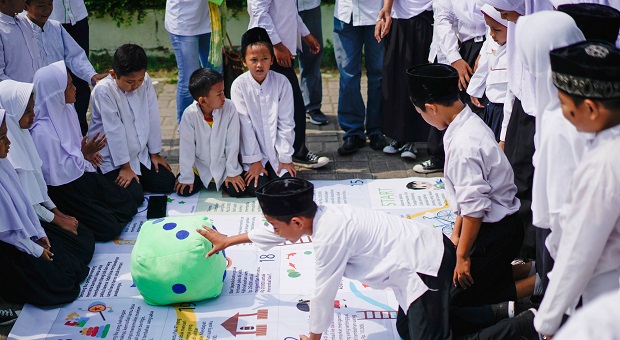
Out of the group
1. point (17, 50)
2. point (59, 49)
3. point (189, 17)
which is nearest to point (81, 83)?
point (59, 49)

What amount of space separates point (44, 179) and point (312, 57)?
2390mm

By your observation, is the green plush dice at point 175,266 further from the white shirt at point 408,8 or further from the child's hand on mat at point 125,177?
the white shirt at point 408,8

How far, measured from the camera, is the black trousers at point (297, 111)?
5.16 metres

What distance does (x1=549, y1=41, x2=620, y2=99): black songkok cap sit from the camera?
217 centimetres

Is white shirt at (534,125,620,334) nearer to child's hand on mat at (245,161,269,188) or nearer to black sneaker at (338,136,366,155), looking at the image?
child's hand on mat at (245,161,269,188)

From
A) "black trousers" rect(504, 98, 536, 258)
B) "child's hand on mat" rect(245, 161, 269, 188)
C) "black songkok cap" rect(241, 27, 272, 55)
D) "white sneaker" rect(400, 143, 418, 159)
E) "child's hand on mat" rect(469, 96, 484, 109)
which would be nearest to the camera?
"black trousers" rect(504, 98, 536, 258)

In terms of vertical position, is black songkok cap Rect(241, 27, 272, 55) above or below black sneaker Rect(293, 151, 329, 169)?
above

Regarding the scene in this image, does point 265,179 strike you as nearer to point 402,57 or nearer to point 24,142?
point 402,57

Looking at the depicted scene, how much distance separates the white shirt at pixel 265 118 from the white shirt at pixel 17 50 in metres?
1.30

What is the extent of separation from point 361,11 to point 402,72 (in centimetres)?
52

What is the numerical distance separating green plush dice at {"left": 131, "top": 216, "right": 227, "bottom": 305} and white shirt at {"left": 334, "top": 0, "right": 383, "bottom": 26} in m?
2.28

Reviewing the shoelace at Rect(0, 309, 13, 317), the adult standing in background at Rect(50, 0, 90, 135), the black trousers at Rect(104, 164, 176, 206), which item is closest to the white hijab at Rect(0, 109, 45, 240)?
the shoelace at Rect(0, 309, 13, 317)

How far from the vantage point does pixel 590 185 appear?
213 centimetres

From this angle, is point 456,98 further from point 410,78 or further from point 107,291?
point 107,291
